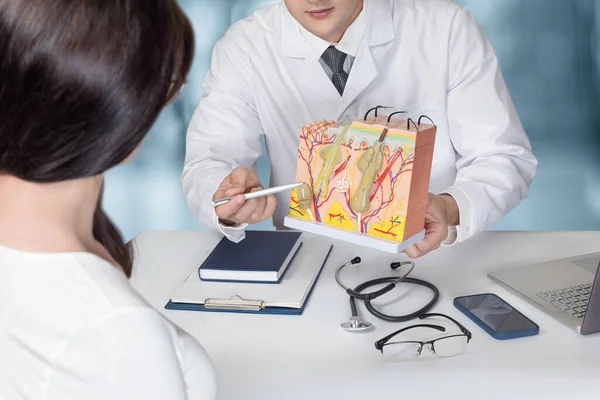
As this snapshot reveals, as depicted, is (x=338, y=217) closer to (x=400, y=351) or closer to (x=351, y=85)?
(x=400, y=351)

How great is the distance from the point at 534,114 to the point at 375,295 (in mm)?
1724

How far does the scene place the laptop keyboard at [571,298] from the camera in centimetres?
123

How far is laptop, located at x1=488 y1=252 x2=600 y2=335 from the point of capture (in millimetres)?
1147

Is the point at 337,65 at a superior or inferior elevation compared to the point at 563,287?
superior

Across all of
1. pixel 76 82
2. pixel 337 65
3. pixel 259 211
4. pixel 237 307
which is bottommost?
pixel 237 307

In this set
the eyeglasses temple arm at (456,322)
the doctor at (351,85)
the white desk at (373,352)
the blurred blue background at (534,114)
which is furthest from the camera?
the blurred blue background at (534,114)

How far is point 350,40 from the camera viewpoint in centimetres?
181

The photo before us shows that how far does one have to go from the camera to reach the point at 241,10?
2.80 m

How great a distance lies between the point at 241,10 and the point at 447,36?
1.19 metres

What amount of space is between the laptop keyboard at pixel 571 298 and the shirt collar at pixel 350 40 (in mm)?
786

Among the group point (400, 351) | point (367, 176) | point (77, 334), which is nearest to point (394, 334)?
point (400, 351)

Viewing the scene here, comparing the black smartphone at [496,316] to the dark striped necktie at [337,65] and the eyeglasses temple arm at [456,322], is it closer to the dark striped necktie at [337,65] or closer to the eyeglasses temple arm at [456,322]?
the eyeglasses temple arm at [456,322]

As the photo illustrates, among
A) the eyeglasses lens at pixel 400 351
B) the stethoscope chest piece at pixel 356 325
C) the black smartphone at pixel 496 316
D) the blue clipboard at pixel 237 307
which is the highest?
the black smartphone at pixel 496 316

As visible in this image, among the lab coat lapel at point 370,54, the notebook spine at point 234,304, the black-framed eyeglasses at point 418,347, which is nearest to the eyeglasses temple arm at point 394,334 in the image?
the black-framed eyeglasses at point 418,347
